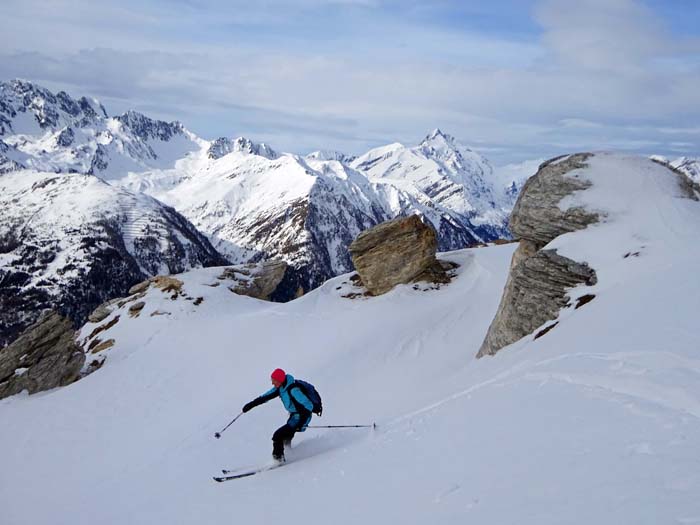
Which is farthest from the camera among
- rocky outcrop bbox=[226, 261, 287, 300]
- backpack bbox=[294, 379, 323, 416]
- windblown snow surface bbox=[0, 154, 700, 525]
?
rocky outcrop bbox=[226, 261, 287, 300]

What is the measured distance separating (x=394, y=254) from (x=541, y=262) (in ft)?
58.3

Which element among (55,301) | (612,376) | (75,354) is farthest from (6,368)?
(55,301)

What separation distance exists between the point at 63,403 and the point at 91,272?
169 m

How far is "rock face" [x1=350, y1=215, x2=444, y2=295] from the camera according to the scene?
36500mm

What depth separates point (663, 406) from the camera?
324 inches

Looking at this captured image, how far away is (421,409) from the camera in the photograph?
578 inches

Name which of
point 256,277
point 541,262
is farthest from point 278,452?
point 256,277

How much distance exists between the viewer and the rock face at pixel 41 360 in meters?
33.2

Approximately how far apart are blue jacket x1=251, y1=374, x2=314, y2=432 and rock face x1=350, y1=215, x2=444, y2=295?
74.7 feet

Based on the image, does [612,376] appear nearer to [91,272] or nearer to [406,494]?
[406,494]

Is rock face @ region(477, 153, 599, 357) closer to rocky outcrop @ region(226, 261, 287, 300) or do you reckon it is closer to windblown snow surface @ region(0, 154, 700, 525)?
windblown snow surface @ region(0, 154, 700, 525)

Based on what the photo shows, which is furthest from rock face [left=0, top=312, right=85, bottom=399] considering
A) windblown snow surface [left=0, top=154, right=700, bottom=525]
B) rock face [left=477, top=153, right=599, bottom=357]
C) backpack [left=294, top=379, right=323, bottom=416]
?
rock face [left=477, top=153, right=599, bottom=357]

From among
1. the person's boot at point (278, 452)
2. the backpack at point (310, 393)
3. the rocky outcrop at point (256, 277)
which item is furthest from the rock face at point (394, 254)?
the person's boot at point (278, 452)

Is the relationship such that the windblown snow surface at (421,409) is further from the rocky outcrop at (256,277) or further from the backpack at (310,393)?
the rocky outcrop at (256,277)
